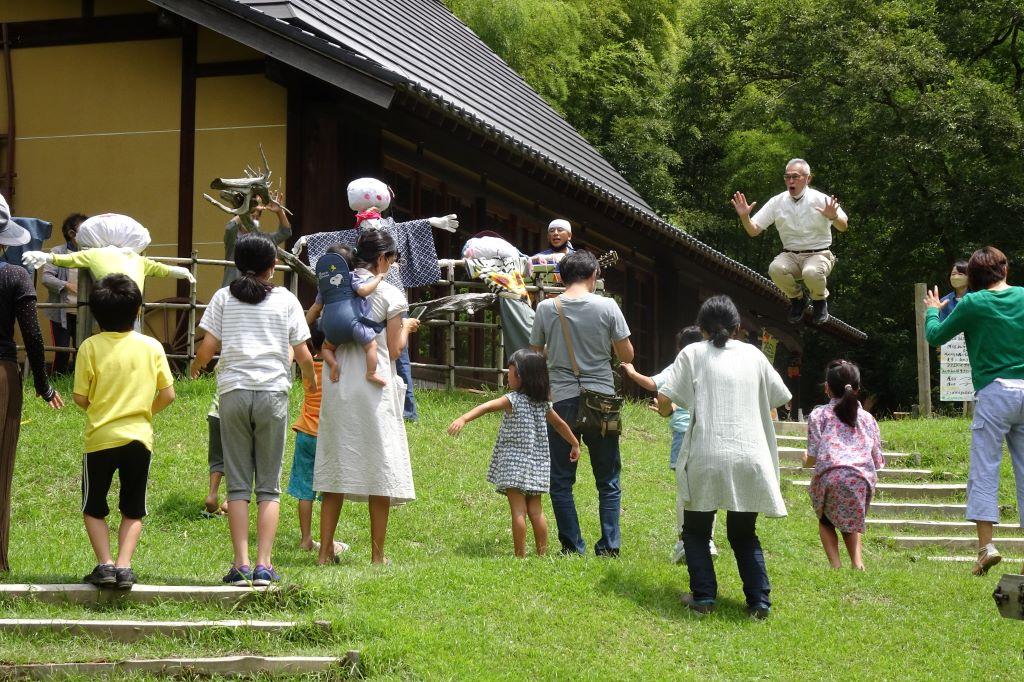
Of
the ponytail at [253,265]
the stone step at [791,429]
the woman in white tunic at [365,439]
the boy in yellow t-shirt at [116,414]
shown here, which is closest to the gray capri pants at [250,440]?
the boy in yellow t-shirt at [116,414]

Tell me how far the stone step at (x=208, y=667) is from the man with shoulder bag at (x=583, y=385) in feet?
8.62

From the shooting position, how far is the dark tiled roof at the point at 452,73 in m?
12.3

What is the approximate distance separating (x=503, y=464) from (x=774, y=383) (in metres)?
1.81

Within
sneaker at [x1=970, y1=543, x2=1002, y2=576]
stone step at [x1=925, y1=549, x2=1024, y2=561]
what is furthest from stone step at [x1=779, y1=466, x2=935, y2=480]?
sneaker at [x1=970, y1=543, x2=1002, y2=576]

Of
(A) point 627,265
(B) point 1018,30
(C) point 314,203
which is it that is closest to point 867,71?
(B) point 1018,30

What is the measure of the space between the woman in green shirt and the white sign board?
820cm

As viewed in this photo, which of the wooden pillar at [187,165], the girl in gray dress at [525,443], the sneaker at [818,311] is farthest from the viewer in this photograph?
the wooden pillar at [187,165]

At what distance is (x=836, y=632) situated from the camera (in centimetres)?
650

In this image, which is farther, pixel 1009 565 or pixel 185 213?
pixel 185 213

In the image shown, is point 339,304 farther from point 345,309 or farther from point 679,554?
point 679,554

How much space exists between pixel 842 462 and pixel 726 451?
210 cm

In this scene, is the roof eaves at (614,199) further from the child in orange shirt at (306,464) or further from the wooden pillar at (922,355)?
the child in orange shirt at (306,464)

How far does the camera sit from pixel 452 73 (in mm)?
17938

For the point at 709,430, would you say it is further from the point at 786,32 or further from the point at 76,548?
the point at 786,32
